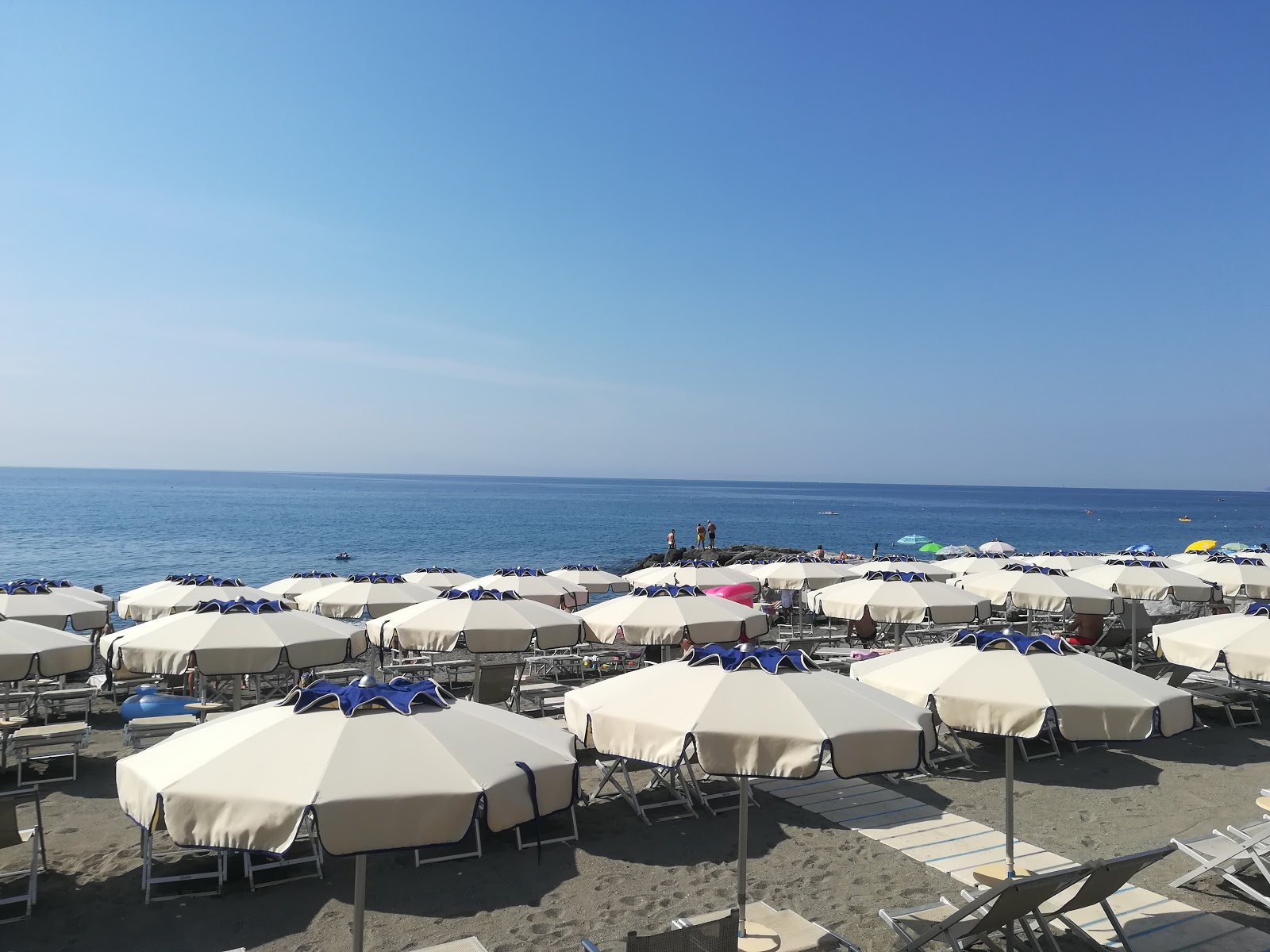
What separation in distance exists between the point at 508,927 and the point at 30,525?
3486 inches

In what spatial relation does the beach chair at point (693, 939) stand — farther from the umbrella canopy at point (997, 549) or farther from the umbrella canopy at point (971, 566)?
the umbrella canopy at point (997, 549)

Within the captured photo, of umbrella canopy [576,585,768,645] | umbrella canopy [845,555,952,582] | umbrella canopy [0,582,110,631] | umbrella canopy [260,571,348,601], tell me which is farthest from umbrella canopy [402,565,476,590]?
umbrella canopy [845,555,952,582]

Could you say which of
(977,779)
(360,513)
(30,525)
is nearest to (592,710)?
(977,779)

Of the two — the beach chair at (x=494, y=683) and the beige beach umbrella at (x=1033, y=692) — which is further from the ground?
the beige beach umbrella at (x=1033, y=692)

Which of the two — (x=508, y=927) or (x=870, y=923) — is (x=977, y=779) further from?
(x=508, y=927)

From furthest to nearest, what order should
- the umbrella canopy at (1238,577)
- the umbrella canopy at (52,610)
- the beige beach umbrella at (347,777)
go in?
the umbrella canopy at (1238,577), the umbrella canopy at (52,610), the beige beach umbrella at (347,777)

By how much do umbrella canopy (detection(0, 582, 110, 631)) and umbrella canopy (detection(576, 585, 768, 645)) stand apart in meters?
7.20

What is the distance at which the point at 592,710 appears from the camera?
15.8 feet

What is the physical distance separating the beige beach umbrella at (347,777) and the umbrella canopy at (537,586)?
30.5ft

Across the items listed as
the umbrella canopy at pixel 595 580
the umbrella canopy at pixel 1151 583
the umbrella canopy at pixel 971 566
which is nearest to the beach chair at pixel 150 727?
the umbrella canopy at pixel 595 580

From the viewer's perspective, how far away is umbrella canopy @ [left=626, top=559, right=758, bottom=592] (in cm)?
1662

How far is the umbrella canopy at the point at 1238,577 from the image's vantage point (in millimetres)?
15938

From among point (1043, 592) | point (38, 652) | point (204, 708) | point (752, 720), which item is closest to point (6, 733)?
point (204, 708)

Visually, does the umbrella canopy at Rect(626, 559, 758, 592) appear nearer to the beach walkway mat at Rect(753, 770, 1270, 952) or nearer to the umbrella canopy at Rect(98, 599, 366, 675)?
the beach walkway mat at Rect(753, 770, 1270, 952)
